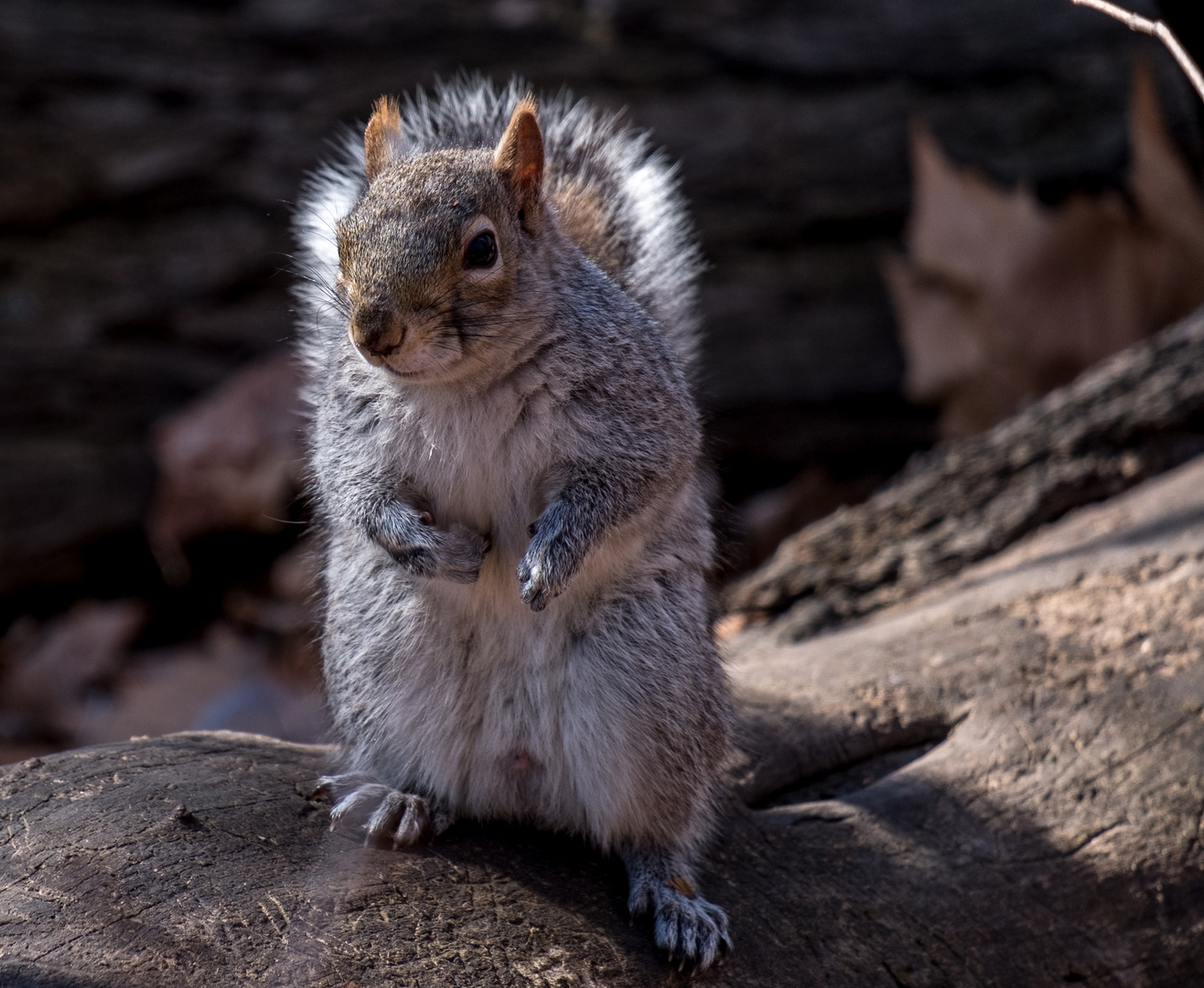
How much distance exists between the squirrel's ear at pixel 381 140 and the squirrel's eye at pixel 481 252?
30 centimetres

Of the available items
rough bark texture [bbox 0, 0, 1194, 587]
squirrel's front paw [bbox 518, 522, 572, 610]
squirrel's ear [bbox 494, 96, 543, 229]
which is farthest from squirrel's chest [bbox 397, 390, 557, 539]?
rough bark texture [bbox 0, 0, 1194, 587]

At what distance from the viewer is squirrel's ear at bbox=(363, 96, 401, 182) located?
5.65ft

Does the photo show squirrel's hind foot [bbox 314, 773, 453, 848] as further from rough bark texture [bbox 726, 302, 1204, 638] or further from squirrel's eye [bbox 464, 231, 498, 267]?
rough bark texture [bbox 726, 302, 1204, 638]

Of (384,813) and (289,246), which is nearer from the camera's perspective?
(384,813)

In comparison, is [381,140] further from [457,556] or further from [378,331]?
[457,556]

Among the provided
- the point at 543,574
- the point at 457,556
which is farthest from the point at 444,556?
the point at 543,574

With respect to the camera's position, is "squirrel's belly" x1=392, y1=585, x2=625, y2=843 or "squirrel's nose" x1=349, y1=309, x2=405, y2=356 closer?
"squirrel's nose" x1=349, y1=309, x2=405, y2=356

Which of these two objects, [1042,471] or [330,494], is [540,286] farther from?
[1042,471]

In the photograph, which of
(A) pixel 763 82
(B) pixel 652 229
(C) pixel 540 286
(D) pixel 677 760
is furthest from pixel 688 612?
(A) pixel 763 82

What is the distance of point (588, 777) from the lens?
1601 millimetres

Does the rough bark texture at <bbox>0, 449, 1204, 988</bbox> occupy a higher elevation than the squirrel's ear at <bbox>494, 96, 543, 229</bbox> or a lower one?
lower

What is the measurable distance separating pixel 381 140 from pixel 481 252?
367 mm

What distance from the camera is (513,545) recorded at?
162 centimetres

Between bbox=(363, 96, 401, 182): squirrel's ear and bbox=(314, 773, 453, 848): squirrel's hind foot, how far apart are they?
85 cm
